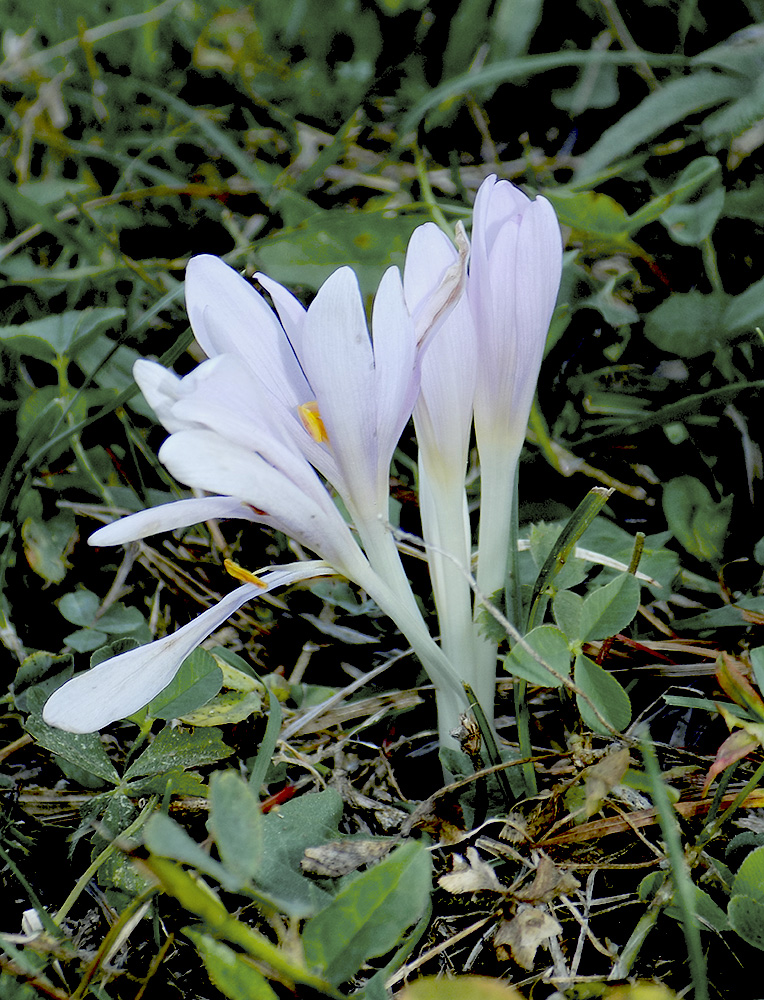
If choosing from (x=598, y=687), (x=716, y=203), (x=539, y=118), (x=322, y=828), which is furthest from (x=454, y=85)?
(x=322, y=828)

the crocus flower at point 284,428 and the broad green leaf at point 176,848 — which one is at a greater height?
the crocus flower at point 284,428

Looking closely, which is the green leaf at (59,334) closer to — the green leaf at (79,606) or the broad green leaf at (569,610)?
the green leaf at (79,606)

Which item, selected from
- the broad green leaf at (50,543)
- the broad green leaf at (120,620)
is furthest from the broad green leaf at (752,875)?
the broad green leaf at (50,543)

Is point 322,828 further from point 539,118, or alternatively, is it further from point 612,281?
point 539,118

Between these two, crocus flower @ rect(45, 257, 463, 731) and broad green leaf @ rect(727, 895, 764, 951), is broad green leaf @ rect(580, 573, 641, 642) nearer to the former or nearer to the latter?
crocus flower @ rect(45, 257, 463, 731)

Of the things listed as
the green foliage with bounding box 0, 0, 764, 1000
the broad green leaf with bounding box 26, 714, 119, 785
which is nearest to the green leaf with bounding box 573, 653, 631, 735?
the green foliage with bounding box 0, 0, 764, 1000

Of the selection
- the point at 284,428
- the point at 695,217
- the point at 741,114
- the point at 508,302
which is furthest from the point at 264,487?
the point at 741,114
